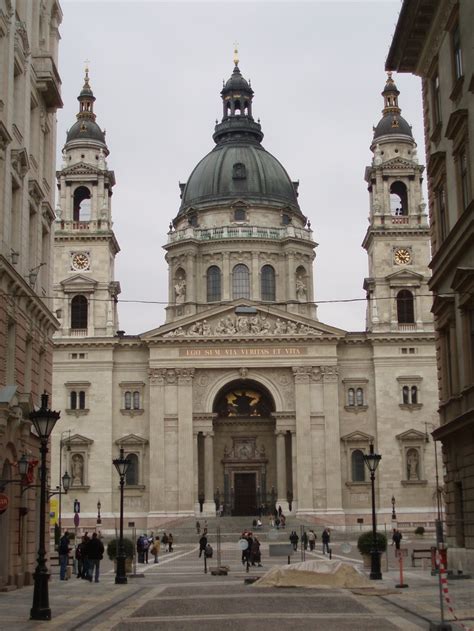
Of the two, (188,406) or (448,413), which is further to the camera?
(188,406)

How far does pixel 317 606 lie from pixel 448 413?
34.1ft

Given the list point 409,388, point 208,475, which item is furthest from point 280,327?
point 208,475

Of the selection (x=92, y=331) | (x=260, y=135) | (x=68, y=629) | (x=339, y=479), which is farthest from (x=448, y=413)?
(x=260, y=135)

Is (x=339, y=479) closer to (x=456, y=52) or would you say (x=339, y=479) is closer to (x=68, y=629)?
(x=456, y=52)

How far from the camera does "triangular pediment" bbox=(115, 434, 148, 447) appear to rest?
82.9 metres

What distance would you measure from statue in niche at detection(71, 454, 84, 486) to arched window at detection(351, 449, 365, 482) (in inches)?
811

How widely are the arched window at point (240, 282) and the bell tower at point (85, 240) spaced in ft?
33.6

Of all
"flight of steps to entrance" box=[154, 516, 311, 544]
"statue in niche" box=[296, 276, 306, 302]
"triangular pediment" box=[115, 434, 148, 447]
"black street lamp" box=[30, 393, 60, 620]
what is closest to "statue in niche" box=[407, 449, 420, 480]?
"flight of steps to entrance" box=[154, 516, 311, 544]

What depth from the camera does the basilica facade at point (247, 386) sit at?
81.9m

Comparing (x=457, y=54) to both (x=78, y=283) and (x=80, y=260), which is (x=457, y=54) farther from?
(x=80, y=260)

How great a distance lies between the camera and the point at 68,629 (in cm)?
2012

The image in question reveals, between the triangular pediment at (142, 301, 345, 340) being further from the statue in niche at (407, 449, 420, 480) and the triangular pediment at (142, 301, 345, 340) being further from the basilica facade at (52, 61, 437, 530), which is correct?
the statue in niche at (407, 449, 420, 480)

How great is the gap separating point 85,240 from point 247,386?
685 inches

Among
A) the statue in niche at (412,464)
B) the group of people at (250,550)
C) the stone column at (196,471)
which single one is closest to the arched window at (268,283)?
the stone column at (196,471)
